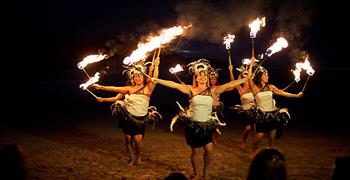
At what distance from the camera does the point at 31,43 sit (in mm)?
31656

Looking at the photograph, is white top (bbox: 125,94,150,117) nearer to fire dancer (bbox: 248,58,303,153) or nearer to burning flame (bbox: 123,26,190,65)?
burning flame (bbox: 123,26,190,65)

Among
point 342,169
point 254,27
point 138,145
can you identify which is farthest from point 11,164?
point 254,27

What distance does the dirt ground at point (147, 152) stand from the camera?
785 cm

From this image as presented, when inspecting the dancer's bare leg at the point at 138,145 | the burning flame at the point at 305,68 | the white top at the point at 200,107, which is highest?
the burning flame at the point at 305,68

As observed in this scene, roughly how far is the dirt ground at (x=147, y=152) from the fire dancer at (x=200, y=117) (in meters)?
0.74

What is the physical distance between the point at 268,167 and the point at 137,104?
485 cm

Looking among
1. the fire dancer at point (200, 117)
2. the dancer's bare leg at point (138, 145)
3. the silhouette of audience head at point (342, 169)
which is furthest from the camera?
the dancer's bare leg at point (138, 145)

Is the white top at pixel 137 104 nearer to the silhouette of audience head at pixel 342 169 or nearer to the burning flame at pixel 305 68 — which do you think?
the burning flame at pixel 305 68

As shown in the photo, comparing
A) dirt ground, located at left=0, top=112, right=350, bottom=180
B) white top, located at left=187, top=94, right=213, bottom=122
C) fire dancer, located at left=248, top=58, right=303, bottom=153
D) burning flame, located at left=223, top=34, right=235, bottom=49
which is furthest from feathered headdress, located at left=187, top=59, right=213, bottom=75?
dirt ground, located at left=0, top=112, right=350, bottom=180

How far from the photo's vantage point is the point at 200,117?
709cm

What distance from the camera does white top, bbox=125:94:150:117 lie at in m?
8.25

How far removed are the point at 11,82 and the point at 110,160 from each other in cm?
2361

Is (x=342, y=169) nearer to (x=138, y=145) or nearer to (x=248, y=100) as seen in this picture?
(x=138, y=145)

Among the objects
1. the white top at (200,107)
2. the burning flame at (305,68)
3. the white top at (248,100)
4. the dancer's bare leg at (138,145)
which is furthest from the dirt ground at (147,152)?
the burning flame at (305,68)
